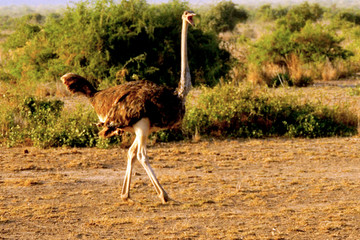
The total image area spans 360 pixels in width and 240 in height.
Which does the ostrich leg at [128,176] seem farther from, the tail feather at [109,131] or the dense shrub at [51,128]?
the dense shrub at [51,128]

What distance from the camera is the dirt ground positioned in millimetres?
6047

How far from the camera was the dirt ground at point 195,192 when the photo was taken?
6047mm

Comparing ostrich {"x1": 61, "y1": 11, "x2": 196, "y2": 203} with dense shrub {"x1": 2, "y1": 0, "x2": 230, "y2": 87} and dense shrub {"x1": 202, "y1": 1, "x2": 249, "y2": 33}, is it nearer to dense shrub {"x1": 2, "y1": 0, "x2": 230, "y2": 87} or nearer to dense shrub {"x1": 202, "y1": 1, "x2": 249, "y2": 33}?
dense shrub {"x1": 2, "y1": 0, "x2": 230, "y2": 87}

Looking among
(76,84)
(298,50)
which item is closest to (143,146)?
(76,84)

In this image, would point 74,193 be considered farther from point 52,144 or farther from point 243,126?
point 243,126

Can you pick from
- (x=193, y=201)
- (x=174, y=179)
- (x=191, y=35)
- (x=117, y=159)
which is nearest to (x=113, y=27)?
(x=191, y=35)

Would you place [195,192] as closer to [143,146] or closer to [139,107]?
[143,146]

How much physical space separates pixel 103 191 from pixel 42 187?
32.4 inches

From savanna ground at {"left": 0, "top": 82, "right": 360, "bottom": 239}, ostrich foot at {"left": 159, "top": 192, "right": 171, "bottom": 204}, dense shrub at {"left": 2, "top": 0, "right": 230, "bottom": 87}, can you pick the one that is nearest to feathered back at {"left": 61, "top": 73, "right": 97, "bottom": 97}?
savanna ground at {"left": 0, "top": 82, "right": 360, "bottom": 239}

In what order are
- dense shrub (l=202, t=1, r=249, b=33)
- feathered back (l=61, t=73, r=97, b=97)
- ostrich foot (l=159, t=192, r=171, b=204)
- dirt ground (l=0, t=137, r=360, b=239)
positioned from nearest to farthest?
dirt ground (l=0, t=137, r=360, b=239) < ostrich foot (l=159, t=192, r=171, b=204) < feathered back (l=61, t=73, r=97, b=97) < dense shrub (l=202, t=1, r=249, b=33)

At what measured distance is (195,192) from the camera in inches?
293

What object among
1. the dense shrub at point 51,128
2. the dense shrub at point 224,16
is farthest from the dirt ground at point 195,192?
the dense shrub at point 224,16

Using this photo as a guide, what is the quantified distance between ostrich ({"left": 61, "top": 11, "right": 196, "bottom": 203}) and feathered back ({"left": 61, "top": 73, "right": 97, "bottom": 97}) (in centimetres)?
28

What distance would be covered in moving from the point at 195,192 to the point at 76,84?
1921mm
